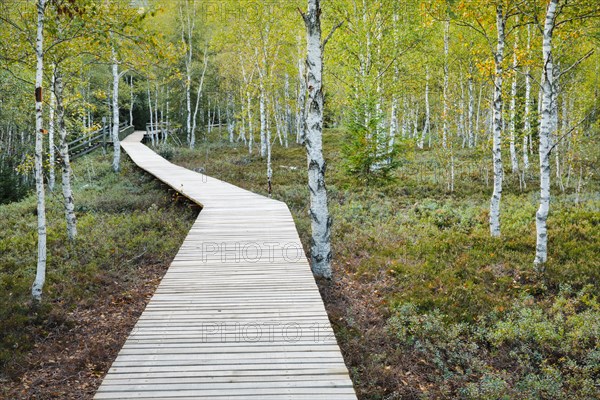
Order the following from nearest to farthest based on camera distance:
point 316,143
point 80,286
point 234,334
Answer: point 234,334
point 316,143
point 80,286

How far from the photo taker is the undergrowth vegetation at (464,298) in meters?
5.73

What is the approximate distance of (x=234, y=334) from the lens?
195 inches

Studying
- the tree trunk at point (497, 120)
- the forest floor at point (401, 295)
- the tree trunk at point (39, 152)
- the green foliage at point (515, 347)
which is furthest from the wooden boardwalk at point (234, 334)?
the tree trunk at point (497, 120)

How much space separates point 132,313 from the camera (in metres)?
7.69

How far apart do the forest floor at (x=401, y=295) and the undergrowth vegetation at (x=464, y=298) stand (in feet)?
0.09

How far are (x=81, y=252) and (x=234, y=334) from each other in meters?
7.04

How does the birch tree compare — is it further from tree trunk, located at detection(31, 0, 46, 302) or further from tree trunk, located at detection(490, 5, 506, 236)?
tree trunk, located at detection(490, 5, 506, 236)

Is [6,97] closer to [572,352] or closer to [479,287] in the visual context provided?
[479,287]

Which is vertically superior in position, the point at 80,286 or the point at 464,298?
the point at 80,286

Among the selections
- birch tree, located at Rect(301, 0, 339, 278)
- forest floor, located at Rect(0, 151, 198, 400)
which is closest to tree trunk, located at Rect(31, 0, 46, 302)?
forest floor, located at Rect(0, 151, 198, 400)

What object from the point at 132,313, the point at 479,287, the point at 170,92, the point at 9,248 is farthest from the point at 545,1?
the point at 170,92

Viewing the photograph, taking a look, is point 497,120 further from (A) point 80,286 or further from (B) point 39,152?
(A) point 80,286

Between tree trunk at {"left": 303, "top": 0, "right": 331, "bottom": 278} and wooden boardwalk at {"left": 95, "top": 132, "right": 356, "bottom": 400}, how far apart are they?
1.92 ft

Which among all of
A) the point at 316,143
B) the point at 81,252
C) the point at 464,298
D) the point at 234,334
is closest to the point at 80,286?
the point at 81,252
